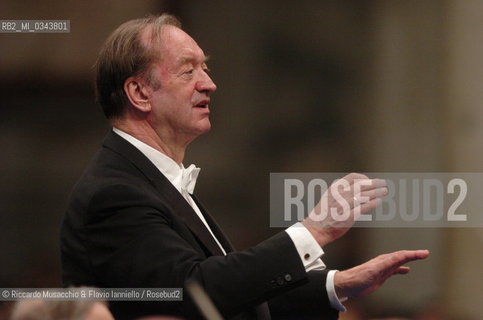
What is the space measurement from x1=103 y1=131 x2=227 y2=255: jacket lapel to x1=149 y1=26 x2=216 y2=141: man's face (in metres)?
0.13

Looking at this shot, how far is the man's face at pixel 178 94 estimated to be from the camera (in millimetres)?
2713

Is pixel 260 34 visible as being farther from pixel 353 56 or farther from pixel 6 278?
pixel 6 278

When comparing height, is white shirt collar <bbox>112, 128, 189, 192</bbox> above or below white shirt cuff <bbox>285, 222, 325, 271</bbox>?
above

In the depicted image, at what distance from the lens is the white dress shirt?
2.41 metres

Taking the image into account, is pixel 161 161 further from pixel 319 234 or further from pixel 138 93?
pixel 319 234

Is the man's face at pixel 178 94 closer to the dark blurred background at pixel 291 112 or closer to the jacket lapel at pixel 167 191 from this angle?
the jacket lapel at pixel 167 191

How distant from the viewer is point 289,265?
94.3 inches

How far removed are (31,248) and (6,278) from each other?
0.49 feet

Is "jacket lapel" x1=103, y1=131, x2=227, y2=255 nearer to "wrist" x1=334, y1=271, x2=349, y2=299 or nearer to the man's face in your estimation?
the man's face

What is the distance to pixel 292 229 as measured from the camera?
2430 mm

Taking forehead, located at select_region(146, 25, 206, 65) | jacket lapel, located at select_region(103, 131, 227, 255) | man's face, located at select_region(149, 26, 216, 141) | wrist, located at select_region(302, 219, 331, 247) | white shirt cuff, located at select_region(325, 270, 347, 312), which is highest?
forehead, located at select_region(146, 25, 206, 65)

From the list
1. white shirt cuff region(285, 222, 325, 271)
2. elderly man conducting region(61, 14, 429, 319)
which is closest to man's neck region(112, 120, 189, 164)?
elderly man conducting region(61, 14, 429, 319)

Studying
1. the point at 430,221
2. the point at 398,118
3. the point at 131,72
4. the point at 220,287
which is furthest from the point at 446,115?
the point at 220,287

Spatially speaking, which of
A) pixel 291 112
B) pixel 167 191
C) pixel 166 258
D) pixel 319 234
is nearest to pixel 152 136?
pixel 167 191
